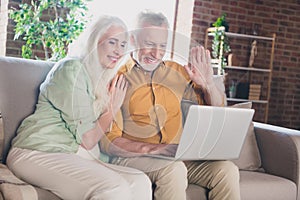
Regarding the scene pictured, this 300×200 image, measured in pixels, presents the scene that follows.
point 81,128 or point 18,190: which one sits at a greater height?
point 81,128

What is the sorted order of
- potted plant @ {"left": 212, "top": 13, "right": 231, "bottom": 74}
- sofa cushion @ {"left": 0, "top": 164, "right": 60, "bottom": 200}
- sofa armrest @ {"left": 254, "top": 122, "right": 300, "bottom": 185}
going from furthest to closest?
potted plant @ {"left": 212, "top": 13, "right": 231, "bottom": 74}, sofa armrest @ {"left": 254, "top": 122, "right": 300, "bottom": 185}, sofa cushion @ {"left": 0, "top": 164, "right": 60, "bottom": 200}

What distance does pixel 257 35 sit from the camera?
5.53m

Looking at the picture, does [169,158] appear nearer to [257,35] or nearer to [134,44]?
[134,44]

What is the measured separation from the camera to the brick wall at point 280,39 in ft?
18.1

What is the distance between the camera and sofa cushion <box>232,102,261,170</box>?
279cm

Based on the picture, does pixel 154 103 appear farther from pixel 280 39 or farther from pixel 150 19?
pixel 280 39

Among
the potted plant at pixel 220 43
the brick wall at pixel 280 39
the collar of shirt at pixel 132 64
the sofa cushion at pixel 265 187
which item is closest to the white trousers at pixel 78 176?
the collar of shirt at pixel 132 64

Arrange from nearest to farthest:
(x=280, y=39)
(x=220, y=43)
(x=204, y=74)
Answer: (x=204, y=74) → (x=220, y=43) → (x=280, y=39)

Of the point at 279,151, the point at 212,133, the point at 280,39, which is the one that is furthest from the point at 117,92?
the point at 280,39

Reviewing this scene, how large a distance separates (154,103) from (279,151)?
106 centimetres

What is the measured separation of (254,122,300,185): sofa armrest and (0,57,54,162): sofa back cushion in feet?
4.36

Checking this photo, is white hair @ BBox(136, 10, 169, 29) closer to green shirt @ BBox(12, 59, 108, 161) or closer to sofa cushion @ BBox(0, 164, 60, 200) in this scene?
green shirt @ BBox(12, 59, 108, 161)

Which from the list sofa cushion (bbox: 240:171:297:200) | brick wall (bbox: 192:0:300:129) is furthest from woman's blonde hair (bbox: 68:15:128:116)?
brick wall (bbox: 192:0:300:129)

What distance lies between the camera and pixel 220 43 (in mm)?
5094
